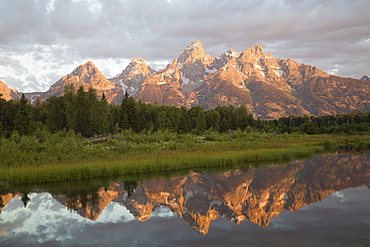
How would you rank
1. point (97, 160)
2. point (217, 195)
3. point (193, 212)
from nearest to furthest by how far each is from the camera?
point (193, 212) → point (217, 195) → point (97, 160)

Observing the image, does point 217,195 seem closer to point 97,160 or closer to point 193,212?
point 193,212

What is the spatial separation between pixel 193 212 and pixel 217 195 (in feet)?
13.1

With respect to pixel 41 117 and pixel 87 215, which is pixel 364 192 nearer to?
pixel 87 215

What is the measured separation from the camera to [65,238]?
1288cm

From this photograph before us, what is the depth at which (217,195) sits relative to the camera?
20359 millimetres

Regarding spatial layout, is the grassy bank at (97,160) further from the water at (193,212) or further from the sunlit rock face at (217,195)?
the sunlit rock face at (217,195)

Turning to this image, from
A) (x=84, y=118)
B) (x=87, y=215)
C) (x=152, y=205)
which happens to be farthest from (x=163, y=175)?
(x=84, y=118)

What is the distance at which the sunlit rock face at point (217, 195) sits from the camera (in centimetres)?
1634

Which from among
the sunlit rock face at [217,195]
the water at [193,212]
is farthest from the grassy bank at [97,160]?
the sunlit rock face at [217,195]

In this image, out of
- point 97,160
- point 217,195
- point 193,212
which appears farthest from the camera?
point 97,160

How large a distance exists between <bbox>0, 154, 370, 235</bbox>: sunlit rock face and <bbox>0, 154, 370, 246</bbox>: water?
55mm

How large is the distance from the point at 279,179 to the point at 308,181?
7.24 feet

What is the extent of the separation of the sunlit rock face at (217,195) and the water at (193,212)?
0.05 metres

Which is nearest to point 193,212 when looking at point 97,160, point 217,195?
point 217,195
